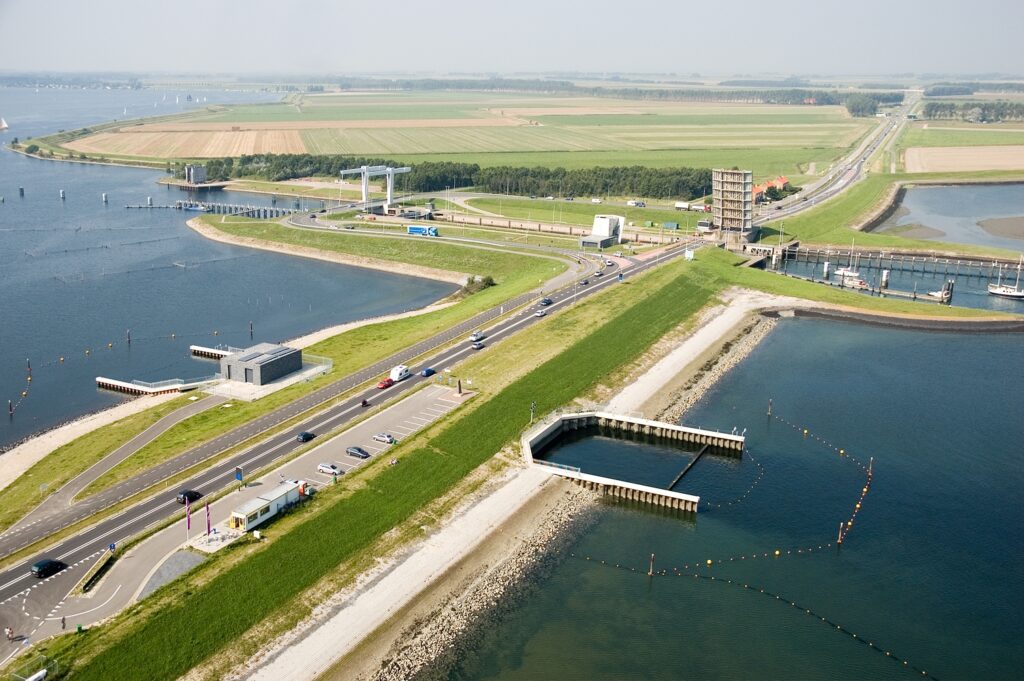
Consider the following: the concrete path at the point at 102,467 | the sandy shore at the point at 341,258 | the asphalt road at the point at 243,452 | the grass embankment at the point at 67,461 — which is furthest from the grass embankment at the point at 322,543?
the sandy shore at the point at 341,258

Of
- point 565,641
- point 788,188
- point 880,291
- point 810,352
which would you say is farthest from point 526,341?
point 788,188

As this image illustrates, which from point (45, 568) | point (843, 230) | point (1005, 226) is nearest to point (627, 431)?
point (45, 568)

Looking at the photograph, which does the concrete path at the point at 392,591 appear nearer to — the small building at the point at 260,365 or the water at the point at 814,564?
the water at the point at 814,564

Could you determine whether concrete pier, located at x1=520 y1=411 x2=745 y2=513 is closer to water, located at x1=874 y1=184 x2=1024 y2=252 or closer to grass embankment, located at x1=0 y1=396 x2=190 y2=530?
grass embankment, located at x1=0 y1=396 x2=190 y2=530

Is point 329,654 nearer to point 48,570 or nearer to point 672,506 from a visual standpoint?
point 48,570

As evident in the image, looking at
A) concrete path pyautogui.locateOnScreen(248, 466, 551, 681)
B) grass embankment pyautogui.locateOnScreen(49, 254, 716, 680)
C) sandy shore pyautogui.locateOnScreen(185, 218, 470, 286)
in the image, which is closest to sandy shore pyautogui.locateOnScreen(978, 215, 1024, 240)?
sandy shore pyautogui.locateOnScreen(185, 218, 470, 286)
